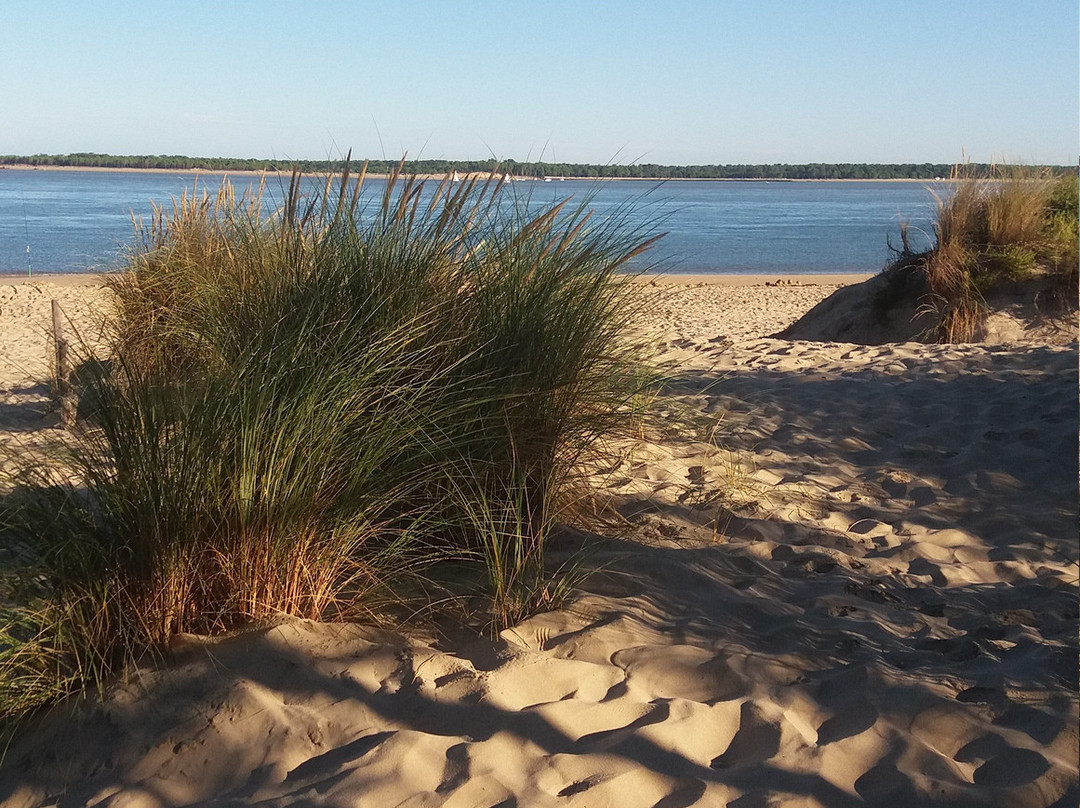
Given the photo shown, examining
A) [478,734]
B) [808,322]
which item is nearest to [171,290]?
[478,734]

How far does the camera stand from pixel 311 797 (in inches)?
88.0

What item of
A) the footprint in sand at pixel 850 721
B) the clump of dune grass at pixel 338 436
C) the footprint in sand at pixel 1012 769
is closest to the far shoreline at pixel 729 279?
the clump of dune grass at pixel 338 436

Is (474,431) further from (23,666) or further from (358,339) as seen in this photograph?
(23,666)

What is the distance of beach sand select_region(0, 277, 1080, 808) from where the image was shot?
232 centimetres

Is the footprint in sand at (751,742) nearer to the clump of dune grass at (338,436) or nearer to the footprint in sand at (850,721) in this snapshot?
the footprint in sand at (850,721)

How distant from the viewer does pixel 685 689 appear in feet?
8.95

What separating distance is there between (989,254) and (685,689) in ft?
29.1

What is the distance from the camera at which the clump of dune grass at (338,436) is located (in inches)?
107

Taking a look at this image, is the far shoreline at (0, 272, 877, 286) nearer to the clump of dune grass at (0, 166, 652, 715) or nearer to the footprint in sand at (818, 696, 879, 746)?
the clump of dune grass at (0, 166, 652, 715)

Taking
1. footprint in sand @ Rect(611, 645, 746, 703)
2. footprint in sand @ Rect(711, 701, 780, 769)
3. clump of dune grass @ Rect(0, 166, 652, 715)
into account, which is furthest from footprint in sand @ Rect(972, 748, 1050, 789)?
clump of dune grass @ Rect(0, 166, 652, 715)

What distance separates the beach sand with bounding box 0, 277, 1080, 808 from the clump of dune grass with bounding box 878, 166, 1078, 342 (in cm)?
582

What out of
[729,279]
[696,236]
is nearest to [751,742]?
[729,279]

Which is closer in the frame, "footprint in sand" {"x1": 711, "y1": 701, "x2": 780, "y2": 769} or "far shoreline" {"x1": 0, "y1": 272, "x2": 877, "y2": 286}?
"footprint in sand" {"x1": 711, "y1": 701, "x2": 780, "y2": 769}

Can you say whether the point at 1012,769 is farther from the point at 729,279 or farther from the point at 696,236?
the point at 696,236
